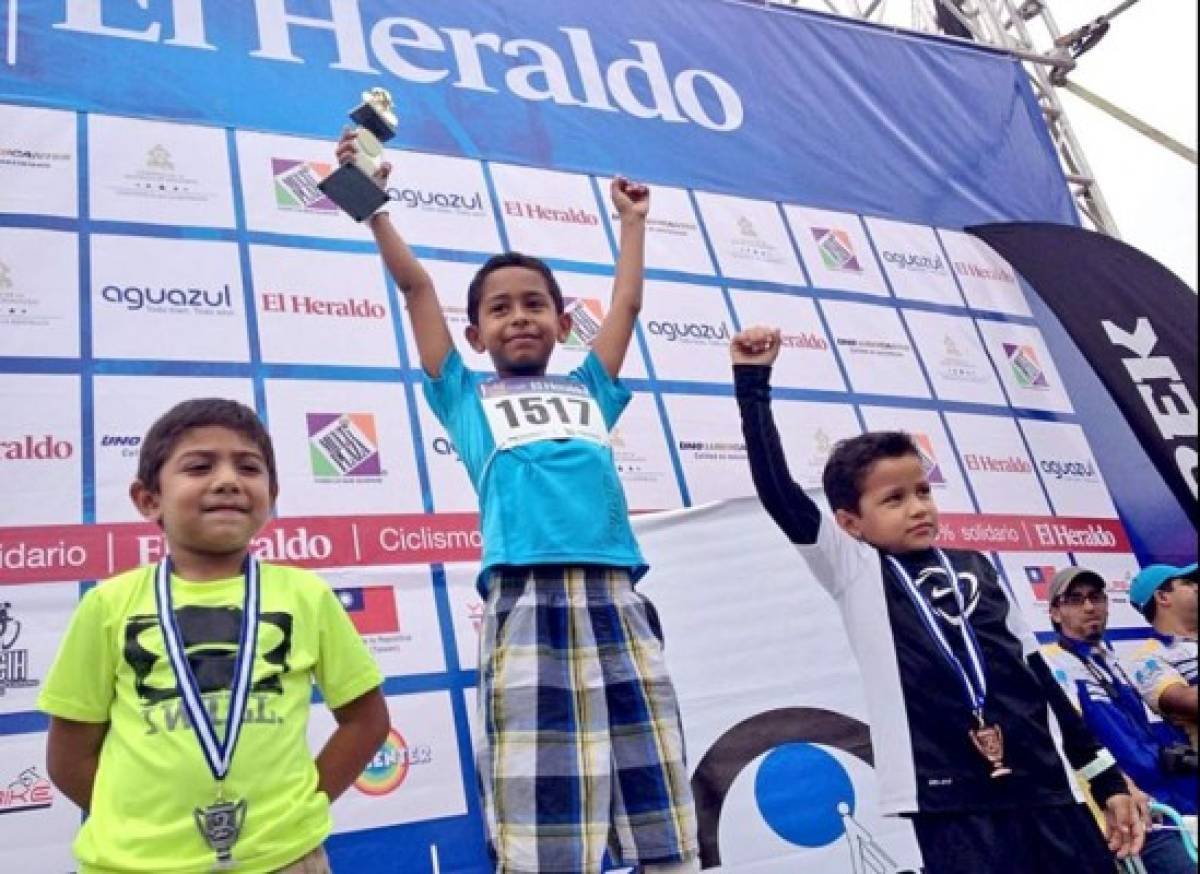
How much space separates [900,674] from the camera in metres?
1.61

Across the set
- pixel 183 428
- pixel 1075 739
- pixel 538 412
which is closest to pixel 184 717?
pixel 183 428

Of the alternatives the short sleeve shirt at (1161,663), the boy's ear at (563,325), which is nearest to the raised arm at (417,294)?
the boy's ear at (563,325)

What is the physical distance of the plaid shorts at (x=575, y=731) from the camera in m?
1.28

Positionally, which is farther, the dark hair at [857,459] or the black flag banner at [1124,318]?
the black flag banner at [1124,318]

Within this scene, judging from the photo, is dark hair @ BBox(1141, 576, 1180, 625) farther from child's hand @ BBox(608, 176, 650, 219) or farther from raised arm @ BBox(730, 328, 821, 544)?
child's hand @ BBox(608, 176, 650, 219)

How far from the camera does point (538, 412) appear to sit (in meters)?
1.52

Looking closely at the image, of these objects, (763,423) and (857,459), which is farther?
(857,459)

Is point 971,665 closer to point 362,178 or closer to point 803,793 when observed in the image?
point 803,793

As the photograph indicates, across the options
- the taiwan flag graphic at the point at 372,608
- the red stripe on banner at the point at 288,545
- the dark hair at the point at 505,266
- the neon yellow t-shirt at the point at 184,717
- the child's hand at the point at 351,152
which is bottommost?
the neon yellow t-shirt at the point at 184,717

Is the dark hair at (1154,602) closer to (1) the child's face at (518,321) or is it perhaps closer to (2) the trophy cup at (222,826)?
(1) the child's face at (518,321)

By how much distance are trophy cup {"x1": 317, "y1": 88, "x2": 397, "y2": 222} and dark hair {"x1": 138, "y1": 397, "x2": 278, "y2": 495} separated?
40 cm

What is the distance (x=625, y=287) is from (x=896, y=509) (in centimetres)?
62

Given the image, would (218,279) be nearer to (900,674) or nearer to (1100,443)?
Result: (900,674)

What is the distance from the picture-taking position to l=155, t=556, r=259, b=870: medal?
1077 millimetres
